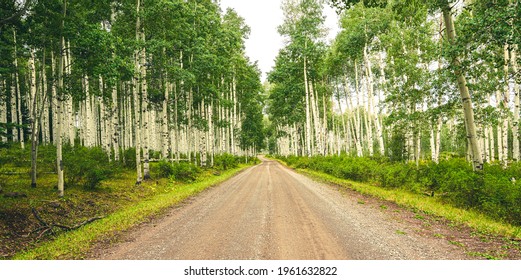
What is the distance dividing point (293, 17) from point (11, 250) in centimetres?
2813

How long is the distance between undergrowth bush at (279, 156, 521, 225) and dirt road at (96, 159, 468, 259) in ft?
9.25

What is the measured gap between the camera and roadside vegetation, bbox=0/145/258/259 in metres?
5.72

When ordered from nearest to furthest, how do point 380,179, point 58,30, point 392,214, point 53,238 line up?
1. point 53,238
2. point 392,214
3. point 58,30
4. point 380,179

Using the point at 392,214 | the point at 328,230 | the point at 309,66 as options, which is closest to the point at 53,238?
the point at 328,230

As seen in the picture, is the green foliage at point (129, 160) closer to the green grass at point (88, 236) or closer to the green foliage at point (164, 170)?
the green foliage at point (164, 170)

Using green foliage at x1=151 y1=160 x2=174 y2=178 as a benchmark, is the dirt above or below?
below

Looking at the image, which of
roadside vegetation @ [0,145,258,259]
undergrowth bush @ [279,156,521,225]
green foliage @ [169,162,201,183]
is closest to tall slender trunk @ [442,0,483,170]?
undergrowth bush @ [279,156,521,225]

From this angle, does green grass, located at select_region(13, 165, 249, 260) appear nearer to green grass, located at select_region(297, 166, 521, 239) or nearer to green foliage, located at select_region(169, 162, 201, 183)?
green foliage, located at select_region(169, 162, 201, 183)

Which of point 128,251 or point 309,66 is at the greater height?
point 309,66

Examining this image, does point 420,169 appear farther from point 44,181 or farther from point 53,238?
point 44,181

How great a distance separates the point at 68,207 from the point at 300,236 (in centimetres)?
796

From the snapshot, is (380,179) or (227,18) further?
(227,18)

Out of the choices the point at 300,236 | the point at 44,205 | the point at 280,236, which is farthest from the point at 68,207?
the point at 300,236

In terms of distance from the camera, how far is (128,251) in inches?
195
